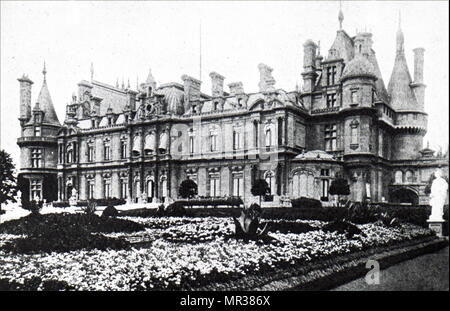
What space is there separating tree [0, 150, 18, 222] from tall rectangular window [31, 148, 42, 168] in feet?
35.8

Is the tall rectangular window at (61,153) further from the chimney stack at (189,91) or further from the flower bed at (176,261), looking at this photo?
the flower bed at (176,261)

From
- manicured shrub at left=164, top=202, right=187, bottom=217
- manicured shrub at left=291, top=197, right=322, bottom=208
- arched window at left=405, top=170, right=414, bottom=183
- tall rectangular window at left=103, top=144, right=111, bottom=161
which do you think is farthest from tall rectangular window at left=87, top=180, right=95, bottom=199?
arched window at left=405, top=170, right=414, bottom=183

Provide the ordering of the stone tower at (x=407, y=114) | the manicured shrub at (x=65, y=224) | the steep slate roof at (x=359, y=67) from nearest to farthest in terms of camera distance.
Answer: the manicured shrub at (x=65, y=224) → the steep slate roof at (x=359, y=67) → the stone tower at (x=407, y=114)

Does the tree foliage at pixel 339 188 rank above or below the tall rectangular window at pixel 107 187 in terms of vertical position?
above

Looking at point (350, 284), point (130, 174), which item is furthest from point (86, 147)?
point (350, 284)

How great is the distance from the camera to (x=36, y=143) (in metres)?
31.8

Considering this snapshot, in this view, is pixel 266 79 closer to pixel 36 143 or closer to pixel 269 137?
pixel 269 137

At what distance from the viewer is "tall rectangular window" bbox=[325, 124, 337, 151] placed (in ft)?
115

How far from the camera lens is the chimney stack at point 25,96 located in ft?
55.2

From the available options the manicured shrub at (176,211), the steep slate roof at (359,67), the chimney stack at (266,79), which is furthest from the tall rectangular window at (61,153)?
the steep slate roof at (359,67)

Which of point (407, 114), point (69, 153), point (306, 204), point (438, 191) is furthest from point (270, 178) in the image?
point (69, 153)

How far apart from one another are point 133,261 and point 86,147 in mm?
36878

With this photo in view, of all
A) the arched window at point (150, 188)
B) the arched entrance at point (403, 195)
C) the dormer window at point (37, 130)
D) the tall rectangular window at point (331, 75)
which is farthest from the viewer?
the arched window at point (150, 188)

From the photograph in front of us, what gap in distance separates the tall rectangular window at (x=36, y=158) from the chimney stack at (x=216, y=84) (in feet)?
47.3
